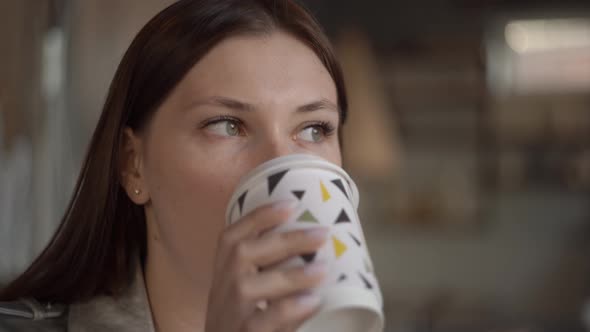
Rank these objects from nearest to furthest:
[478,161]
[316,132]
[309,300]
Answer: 1. [309,300]
2. [316,132]
3. [478,161]

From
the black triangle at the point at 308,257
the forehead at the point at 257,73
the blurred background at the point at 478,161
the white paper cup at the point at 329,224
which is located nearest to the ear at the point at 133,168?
the forehead at the point at 257,73

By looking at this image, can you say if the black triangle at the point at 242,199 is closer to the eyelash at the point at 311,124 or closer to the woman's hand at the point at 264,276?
the woman's hand at the point at 264,276

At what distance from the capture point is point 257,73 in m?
1.06

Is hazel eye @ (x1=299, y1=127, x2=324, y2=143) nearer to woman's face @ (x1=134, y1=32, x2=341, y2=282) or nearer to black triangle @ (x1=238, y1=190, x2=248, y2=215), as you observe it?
woman's face @ (x1=134, y1=32, x2=341, y2=282)

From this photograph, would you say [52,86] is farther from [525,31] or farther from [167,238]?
[525,31]

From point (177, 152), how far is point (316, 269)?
383 mm

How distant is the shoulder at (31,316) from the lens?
3.66 ft

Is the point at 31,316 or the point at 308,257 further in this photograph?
the point at 31,316

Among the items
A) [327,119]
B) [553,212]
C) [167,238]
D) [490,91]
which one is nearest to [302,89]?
[327,119]

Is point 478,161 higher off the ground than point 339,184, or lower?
lower

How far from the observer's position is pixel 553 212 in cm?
466

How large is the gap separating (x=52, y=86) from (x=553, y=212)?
3.49m

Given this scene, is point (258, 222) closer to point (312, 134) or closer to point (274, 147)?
point (274, 147)

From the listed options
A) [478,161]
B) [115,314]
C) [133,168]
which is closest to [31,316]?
[115,314]
